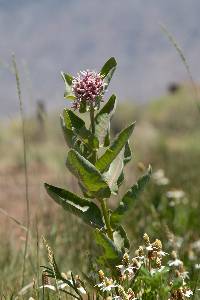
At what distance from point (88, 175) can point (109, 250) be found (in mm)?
342

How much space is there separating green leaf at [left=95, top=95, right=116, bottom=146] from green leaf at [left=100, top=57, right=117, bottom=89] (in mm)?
87

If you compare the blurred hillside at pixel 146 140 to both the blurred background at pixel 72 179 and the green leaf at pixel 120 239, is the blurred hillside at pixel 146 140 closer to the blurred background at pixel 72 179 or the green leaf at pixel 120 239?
the blurred background at pixel 72 179

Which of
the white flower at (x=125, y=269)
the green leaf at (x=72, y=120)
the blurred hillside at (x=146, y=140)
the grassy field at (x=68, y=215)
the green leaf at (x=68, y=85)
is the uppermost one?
the blurred hillside at (x=146, y=140)

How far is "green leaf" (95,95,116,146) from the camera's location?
120 inches

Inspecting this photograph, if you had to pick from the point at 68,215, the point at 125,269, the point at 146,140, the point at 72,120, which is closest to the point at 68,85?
the point at 72,120

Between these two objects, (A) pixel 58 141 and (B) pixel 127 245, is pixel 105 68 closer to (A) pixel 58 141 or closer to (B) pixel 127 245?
(B) pixel 127 245

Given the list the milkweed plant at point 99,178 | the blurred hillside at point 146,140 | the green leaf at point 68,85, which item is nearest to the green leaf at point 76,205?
the milkweed plant at point 99,178

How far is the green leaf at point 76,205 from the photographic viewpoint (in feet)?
9.93

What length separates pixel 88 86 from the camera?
2934mm

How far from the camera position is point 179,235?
233 inches

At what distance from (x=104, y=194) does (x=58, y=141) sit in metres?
22.0

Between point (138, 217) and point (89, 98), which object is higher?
point (138, 217)

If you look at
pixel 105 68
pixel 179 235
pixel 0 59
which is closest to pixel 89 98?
pixel 105 68

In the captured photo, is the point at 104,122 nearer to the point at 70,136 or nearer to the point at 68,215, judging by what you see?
the point at 70,136
